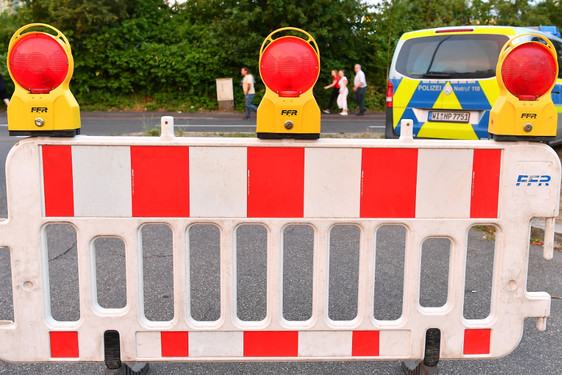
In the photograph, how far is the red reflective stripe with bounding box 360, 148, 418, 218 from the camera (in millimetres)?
2473

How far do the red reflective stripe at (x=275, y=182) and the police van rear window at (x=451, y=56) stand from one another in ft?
17.5

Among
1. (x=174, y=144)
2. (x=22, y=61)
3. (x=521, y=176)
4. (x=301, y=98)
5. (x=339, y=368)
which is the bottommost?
(x=339, y=368)

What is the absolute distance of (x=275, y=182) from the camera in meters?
2.46

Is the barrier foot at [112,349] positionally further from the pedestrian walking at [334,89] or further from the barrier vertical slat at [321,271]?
the pedestrian walking at [334,89]

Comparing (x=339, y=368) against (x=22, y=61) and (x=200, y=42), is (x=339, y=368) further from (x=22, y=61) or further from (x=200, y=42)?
(x=200, y=42)

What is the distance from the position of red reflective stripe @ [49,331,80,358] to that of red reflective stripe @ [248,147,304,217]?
0.98 metres

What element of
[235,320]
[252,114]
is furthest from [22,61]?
[252,114]

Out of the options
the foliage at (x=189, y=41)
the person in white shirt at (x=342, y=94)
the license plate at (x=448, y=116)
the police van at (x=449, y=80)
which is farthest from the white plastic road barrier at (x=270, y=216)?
the foliage at (x=189, y=41)

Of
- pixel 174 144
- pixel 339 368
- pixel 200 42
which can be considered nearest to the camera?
pixel 174 144

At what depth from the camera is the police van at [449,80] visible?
7.05m

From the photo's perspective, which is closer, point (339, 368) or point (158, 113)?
point (339, 368)

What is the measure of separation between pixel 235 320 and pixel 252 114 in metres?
21.5

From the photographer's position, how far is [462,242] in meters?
2.54

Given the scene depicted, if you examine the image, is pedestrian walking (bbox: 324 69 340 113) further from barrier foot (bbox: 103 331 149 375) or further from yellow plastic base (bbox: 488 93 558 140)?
barrier foot (bbox: 103 331 149 375)
